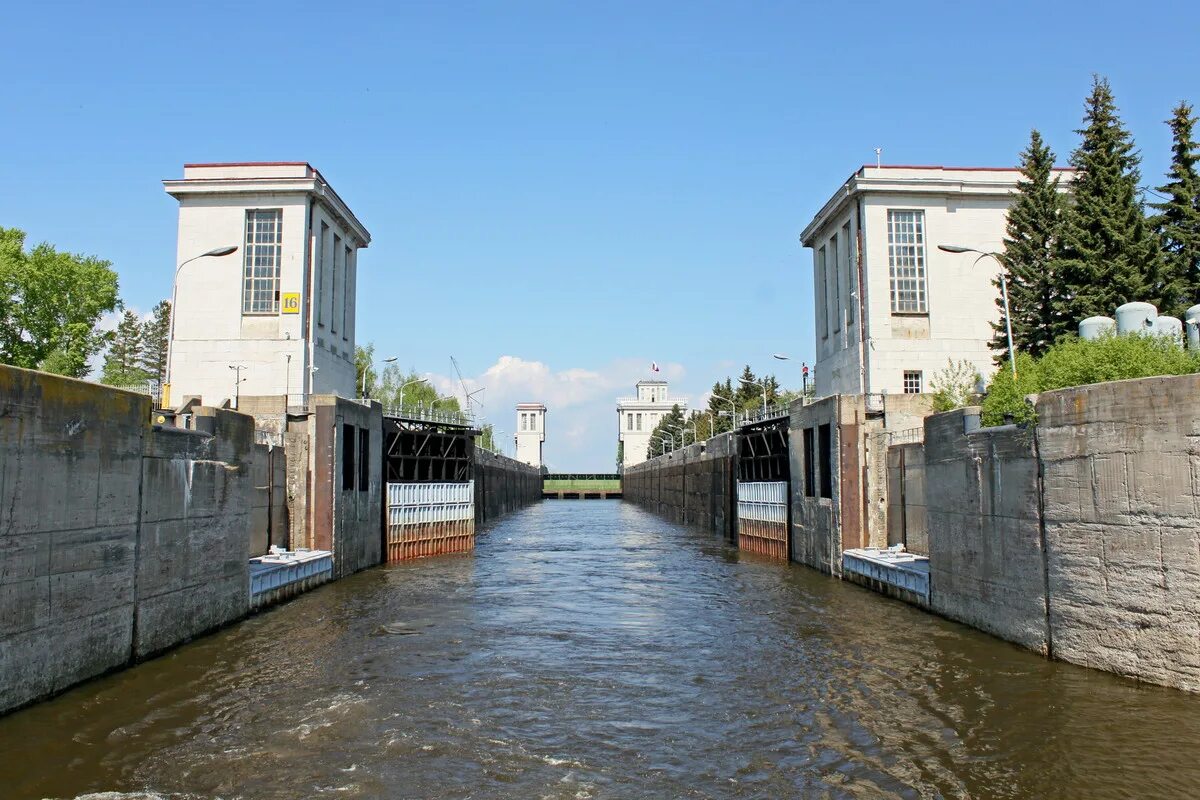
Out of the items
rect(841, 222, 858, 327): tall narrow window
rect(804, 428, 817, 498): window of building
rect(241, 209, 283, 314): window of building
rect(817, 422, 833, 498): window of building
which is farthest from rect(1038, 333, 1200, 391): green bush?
rect(241, 209, 283, 314): window of building

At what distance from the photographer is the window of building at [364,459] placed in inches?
1423

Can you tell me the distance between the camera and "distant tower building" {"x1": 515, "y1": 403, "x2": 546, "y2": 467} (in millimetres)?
180375

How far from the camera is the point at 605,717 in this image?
1473 centimetres

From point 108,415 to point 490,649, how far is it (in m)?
9.39

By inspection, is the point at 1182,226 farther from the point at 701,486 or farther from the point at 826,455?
the point at 701,486

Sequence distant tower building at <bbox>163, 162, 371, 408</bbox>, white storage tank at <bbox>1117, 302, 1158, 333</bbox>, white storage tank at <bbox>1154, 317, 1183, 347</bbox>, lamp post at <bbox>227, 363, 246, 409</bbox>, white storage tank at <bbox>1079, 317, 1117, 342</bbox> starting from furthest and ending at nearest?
1. distant tower building at <bbox>163, 162, 371, 408</bbox>
2. lamp post at <bbox>227, 363, 246, 409</bbox>
3. white storage tank at <bbox>1079, 317, 1117, 342</bbox>
4. white storage tank at <bbox>1117, 302, 1158, 333</bbox>
5. white storage tank at <bbox>1154, 317, 1183, 347</bbox>

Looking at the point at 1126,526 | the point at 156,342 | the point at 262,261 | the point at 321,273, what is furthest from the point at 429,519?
the point at 156,342

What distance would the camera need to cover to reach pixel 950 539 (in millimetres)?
22094

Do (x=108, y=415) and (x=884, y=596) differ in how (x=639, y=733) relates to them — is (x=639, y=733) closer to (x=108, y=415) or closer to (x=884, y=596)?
(x=108, y=415)

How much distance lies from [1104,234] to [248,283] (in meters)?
37.3

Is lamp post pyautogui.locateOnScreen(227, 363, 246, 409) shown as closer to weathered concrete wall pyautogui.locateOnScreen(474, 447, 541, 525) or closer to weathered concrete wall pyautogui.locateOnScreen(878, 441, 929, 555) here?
weathered concrete wall pyautogui.locateOnScreen(474, 447, 541, 525)

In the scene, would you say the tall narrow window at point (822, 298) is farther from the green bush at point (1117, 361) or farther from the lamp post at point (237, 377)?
the lamp post at point (237, 377)

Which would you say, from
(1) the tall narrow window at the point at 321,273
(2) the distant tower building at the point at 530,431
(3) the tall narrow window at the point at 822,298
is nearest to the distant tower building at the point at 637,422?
(2) the distant tower building at the point at 530,431

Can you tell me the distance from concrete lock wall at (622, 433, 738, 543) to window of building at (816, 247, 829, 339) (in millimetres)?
7966
